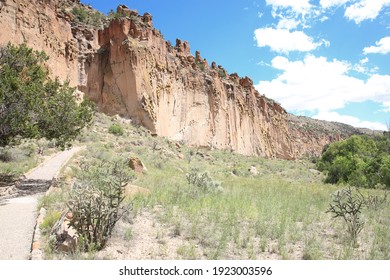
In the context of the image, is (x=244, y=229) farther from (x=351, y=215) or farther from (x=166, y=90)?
(x=166, y=90)

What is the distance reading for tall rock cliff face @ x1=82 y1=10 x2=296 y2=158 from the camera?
38.2 meters

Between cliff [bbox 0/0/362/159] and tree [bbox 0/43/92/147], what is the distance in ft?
53.0

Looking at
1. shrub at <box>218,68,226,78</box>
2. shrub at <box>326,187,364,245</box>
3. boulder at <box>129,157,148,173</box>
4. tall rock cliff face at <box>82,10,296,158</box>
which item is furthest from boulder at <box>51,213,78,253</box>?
shrub at <box>218,68,226,78</box>

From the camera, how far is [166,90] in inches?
1670

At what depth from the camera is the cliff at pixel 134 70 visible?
31797 mm

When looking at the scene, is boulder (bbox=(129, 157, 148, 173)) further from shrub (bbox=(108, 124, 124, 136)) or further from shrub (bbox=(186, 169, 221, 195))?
shrub (bbox=(108, 124, 124, 136))

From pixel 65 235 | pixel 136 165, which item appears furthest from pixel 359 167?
pixel 65 235

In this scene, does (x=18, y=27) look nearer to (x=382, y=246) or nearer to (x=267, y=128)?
(x=382, y=246)

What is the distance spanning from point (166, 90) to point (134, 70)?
5828 millimetres

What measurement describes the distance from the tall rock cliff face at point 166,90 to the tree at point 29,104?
22.9 m

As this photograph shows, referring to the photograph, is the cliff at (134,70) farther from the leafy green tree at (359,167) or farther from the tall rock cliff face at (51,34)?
the leafy green tree at (359,167)

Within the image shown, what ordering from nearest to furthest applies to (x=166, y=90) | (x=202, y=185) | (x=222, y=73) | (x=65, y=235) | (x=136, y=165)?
(x=65, y=235)
(x=202, y=185)
(x=136, y=165)
(x=166, y=90)
(x=222, y=73)

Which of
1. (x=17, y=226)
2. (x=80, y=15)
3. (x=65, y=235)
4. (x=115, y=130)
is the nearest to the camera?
(x=65, y=235)

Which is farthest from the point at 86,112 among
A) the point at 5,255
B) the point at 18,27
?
the point at 18,27
